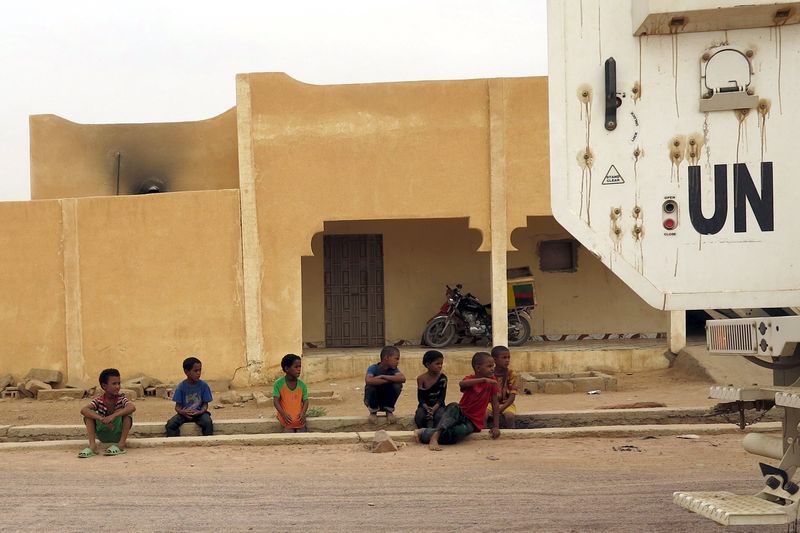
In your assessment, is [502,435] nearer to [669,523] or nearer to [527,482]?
[527,482]

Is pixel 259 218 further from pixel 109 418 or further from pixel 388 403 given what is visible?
pixel 109 418

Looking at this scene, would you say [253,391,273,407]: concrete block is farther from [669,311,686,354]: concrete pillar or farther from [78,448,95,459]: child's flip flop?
[669,311,686,354]: concrete pillar

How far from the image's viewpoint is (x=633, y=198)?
4602 mm

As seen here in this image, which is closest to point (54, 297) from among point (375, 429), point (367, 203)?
point (367, 203)

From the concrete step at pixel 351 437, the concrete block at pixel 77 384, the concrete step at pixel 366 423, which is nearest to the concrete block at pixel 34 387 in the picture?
the concrete block at pixel 77 384

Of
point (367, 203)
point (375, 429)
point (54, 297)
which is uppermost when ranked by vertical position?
point (367, 203)

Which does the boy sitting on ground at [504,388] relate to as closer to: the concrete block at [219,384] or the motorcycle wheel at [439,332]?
the concrete block at [219,384]

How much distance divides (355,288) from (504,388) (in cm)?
787

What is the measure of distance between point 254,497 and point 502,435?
2782 millimetres

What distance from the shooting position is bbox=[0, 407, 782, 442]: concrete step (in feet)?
29.7

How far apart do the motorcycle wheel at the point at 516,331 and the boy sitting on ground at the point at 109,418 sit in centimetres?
795

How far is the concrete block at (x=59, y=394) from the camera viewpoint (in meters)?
13.5

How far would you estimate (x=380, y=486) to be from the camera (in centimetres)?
659

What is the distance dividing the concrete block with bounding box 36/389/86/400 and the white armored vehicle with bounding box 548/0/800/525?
414 inches
